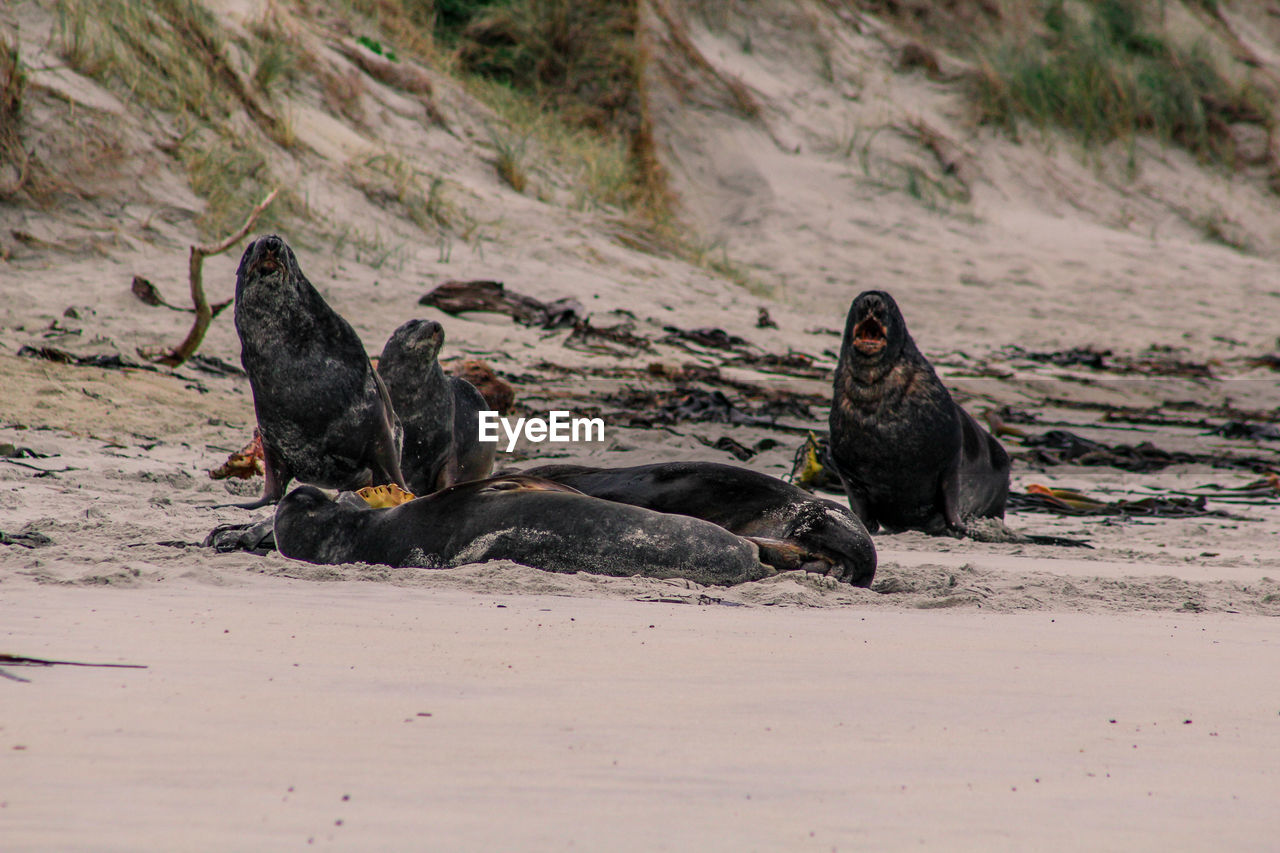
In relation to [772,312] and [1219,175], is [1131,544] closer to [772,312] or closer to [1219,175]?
[772,312]

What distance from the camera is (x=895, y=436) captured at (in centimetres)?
566

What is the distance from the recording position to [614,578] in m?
3.28

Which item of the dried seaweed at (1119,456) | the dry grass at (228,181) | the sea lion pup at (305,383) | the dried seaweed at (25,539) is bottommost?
the dried seaweed at (25,539)

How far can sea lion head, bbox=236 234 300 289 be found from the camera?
465 centimetres

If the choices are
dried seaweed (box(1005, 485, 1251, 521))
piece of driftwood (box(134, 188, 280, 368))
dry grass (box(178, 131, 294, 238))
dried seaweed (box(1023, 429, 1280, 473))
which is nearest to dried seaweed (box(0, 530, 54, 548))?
piece of driftwood (box(134, 188, 280, 368))

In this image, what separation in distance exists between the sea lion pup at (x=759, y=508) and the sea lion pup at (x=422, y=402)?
139 centimetres

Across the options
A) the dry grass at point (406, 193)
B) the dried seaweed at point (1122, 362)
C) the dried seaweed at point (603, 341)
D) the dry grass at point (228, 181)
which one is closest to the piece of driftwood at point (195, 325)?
the dry grass at point (228, 181)

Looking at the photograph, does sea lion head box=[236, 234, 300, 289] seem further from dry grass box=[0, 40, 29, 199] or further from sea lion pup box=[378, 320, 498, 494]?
dry grass box=[0, 40, 29, 199]

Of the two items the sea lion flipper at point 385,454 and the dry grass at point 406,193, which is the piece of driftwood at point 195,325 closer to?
the sea lion flipper at point 385,454

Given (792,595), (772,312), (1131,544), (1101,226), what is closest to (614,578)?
(792,595)

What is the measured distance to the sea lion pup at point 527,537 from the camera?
3342mm

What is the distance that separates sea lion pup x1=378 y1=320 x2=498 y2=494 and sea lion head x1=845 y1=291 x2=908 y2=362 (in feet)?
6.12

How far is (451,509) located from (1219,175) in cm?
2028

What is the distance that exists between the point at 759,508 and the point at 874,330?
2284 millimetres
